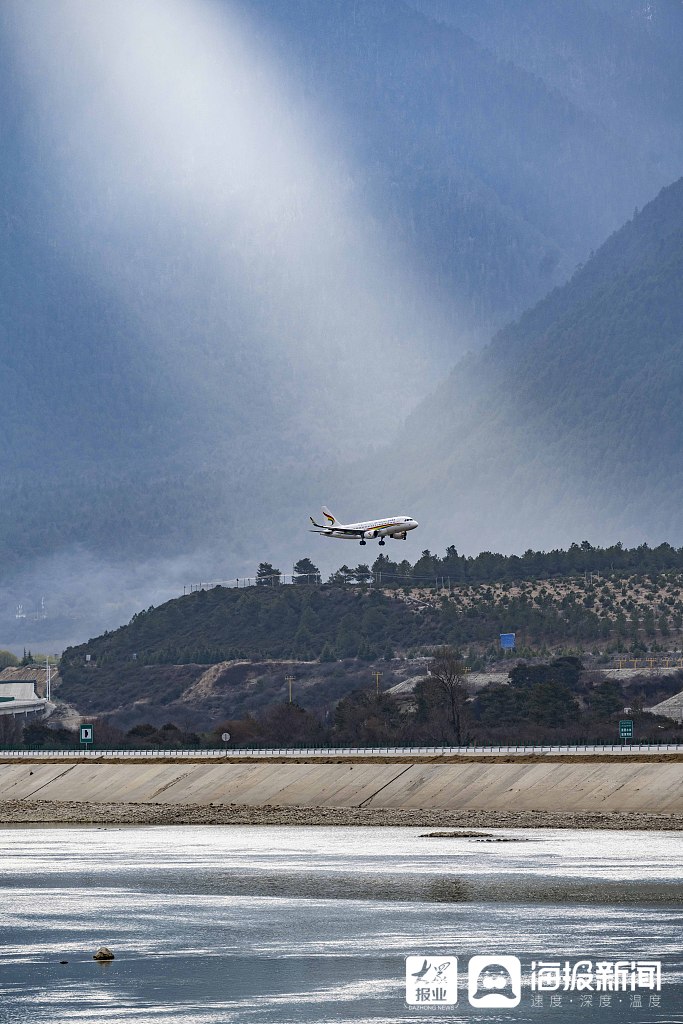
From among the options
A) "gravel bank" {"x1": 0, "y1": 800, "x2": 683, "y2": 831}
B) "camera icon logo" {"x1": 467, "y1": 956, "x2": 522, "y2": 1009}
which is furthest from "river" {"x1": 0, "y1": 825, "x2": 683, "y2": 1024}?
"gravel bank" {"x1": 0, "y1": 800, "x2": 683, "y2": 831}

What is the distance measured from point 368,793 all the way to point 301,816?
11.6m

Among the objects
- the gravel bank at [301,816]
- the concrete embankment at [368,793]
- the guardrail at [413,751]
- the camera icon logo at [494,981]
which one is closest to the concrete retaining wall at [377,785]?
the concrete embankment at [368,793]

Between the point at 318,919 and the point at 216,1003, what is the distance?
747 inches

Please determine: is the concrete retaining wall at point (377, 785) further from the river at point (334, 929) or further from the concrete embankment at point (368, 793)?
the river at point (334, 929)

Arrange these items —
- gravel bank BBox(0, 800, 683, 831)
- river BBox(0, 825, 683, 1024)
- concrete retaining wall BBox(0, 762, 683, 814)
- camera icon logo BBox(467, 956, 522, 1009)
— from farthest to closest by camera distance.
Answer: concrete retaining wall BBox(0, 762, 683, 814) < gravel bank BBox(0, 800, 683, 831) < camera icon logo BBox(467, 956, 522, 1009) < river BBox(0, 825, 683, 1024)

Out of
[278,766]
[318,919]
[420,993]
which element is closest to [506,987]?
[420,993]

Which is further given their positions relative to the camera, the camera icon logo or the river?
the camera icon logo

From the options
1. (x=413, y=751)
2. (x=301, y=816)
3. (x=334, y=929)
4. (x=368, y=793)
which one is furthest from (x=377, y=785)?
(x=334, y=929)

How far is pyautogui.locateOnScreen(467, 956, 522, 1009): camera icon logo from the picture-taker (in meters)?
51.5

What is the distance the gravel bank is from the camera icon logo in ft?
213

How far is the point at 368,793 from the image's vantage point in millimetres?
153125

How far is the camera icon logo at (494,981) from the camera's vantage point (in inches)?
2029

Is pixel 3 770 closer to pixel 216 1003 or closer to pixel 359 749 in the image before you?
pixel 359 749

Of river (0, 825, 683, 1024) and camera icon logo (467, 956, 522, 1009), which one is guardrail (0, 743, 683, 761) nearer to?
river (0, 825, 683, 1024)
